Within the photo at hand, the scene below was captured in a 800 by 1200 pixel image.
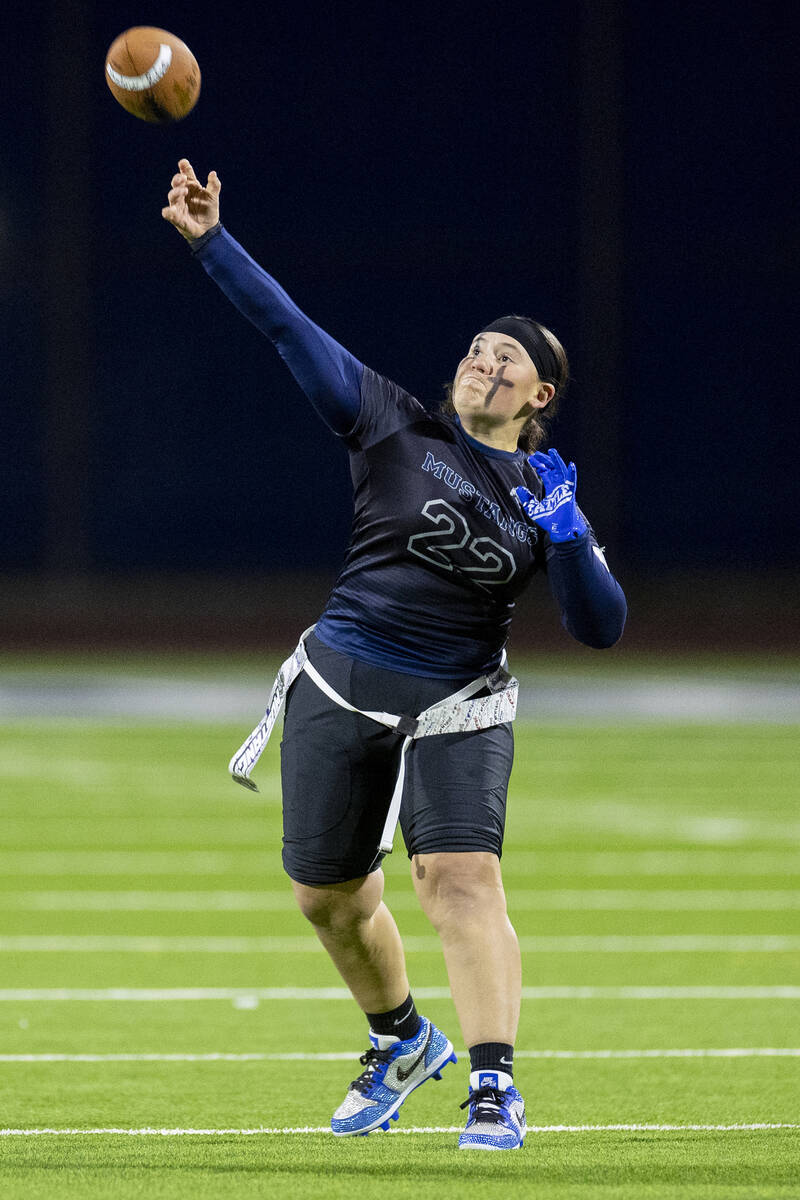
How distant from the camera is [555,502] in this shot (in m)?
4.73

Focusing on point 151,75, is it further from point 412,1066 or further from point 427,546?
point 412,1066

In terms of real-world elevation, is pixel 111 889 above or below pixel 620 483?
below

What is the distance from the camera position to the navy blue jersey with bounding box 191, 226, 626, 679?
15.6 feet

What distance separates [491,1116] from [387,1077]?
1.74 ft

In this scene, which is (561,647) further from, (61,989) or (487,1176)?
(487,1176)

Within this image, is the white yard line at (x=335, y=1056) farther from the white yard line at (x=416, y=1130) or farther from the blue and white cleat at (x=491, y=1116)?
the blue and white cleat at (x=491, y=1116)

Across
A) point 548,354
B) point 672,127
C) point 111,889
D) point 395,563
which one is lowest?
point 111,889

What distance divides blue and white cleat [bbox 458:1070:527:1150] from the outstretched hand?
2076 millimetres

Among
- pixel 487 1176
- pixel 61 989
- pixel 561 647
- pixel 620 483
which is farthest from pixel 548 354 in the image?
pixel 620 483

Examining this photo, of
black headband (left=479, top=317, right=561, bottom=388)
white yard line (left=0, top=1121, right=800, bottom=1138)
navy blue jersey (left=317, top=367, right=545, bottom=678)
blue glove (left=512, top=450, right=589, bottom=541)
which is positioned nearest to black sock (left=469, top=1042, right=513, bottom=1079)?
white yard line (left=0, top=1121, right=800, bottom=1138)

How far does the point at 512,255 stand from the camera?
1092 inches

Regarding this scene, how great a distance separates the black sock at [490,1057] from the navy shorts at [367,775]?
0.45m

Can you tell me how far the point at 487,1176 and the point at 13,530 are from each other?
23.8m

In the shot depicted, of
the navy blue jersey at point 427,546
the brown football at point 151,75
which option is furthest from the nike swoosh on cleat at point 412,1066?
the brown football at point 151,75
